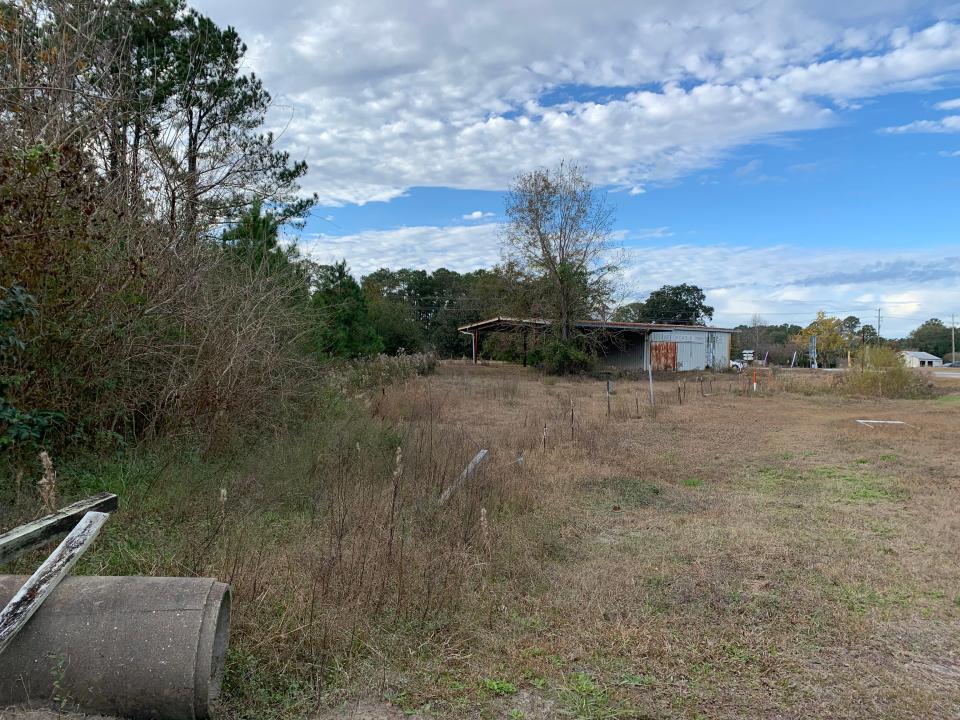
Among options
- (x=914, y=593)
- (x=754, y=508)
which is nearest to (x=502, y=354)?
(x=754, y=508)

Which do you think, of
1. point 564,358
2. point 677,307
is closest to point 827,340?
point 677,307

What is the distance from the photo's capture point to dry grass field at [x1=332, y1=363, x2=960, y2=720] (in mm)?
3271

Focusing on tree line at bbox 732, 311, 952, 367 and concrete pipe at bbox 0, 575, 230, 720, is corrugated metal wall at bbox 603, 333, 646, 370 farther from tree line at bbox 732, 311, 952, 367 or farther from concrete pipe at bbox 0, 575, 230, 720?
concrete pipe at bbox 0, 575, 230, 720

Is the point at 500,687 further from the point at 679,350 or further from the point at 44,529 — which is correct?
the point at 679,350

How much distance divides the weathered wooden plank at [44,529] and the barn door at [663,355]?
36.3 m

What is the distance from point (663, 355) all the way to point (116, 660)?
37.6 m

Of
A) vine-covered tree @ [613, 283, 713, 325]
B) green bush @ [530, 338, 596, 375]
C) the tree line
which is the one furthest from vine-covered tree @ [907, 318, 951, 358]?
Answer: green bush @ [530, 338, 596, 375]

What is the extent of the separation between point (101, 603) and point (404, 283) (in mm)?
64770

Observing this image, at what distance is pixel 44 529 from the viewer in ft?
11.3

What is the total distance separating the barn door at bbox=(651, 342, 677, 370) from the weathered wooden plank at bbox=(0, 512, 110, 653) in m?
36.8

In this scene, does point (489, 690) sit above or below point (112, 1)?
below

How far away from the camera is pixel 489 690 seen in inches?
130

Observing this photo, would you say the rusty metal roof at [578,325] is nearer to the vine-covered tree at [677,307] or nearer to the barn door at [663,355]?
the barn door at [663,355]

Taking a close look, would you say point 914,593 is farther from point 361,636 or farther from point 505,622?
point 361,636
